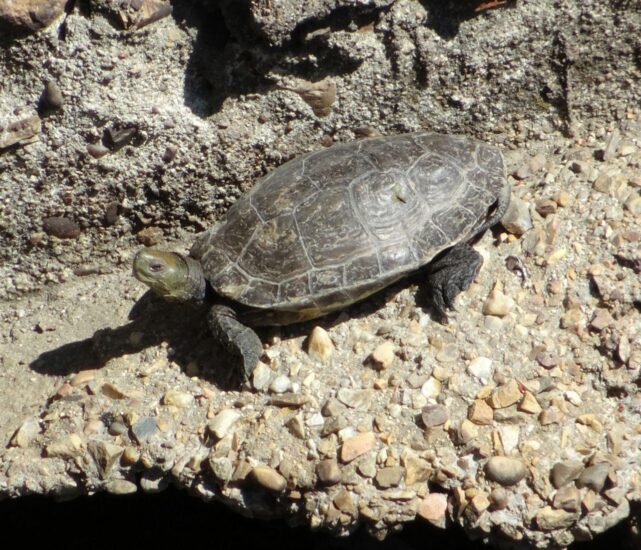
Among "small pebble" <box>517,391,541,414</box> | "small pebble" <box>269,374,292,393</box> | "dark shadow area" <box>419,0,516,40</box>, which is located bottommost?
"small pebble" <box>269,374,292,393</box>

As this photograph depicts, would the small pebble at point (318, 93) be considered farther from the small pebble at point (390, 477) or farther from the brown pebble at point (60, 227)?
the small pebble at point (390, 477)

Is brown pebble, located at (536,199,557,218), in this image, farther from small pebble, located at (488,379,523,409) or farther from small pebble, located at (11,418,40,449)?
small pebble, located at (11,418,40,449)

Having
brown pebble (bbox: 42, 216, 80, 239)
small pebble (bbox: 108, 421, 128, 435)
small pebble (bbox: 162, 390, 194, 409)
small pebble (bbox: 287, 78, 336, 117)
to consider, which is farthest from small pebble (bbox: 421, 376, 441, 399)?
brown pebble (bbox: 42, 216, 80, 239)

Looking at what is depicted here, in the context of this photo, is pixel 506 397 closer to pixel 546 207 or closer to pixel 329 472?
pixel 329 472

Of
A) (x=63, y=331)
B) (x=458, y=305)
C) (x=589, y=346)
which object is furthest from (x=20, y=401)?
(x=589, y=346)

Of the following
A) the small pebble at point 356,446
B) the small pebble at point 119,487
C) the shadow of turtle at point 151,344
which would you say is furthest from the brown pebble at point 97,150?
the small pebble at point 356,446
